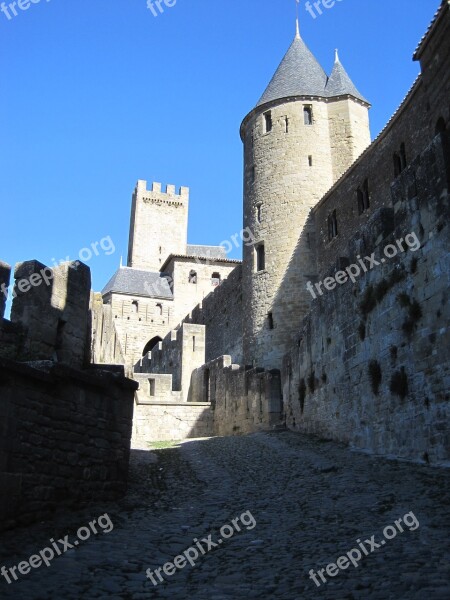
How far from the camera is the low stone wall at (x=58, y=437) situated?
5.81 meters

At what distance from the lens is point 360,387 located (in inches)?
431

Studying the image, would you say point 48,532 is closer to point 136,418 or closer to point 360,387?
point 360,387

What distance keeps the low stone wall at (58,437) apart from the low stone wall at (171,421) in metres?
11.8

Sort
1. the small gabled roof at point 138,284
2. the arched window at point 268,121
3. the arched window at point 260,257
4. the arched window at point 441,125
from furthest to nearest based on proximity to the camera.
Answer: the small gabled roof at point 138,284 → the arched window at point 268,121 → the arched window at point 260,257 → the arched window at point 441,125

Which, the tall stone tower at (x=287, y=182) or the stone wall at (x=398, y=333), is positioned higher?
the tall stone tower at (x=287, y=182)

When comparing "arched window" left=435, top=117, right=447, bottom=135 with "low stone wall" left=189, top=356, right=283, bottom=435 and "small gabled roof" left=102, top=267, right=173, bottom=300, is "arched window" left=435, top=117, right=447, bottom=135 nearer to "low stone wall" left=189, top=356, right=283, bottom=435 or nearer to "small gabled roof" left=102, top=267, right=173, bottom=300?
"low stone wall" left=189, top=356, right=283, bottom=435

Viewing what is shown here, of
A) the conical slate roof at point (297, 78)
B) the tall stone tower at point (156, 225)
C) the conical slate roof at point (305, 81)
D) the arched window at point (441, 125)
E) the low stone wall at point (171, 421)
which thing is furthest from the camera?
the tall stone tower at point (156, 225)

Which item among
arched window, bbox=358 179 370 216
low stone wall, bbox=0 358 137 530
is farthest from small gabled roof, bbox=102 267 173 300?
low stone wall, bbox=0 358 137 530

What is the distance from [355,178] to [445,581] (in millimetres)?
16226

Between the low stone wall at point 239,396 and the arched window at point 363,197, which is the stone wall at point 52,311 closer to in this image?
the low stone wall at point 239,396

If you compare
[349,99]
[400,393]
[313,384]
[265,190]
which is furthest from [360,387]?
[349,99]

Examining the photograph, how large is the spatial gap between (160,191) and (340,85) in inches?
1589

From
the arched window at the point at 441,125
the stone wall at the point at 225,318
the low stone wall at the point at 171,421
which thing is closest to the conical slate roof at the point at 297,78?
the stone wall at the point at 225,318

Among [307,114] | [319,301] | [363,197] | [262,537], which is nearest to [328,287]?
[319,301]
